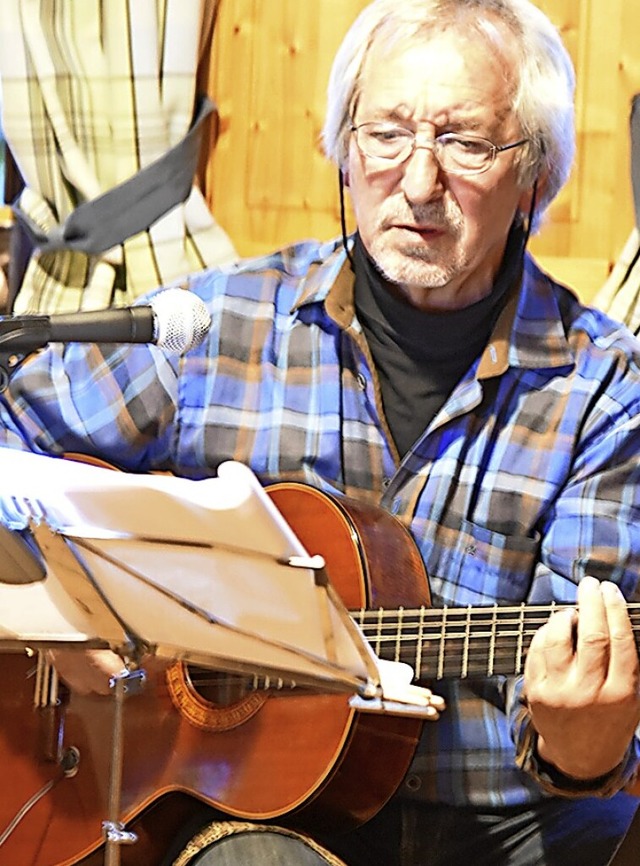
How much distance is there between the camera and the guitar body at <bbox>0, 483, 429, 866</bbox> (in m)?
1.46

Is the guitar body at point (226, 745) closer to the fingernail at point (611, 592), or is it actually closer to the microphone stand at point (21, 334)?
the fingernail at point (611, 592)

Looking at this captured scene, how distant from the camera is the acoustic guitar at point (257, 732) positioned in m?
1.46

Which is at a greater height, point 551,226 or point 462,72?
point 462,72

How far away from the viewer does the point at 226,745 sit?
58.7 inches

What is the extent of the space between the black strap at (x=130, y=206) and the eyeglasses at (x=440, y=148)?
2.40ft

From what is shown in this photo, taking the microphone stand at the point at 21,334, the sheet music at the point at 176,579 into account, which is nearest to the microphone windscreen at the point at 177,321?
the microphone stand at the point at 21,334

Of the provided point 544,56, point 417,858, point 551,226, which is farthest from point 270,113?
point 417,858

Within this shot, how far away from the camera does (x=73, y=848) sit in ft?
5.01

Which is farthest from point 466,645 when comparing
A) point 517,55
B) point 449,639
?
point 517,55

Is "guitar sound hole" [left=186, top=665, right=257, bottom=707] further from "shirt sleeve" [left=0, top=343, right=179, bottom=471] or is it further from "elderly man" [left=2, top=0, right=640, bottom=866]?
"shirt sleeve" [left=0, top=343, right=179, bottom=471]

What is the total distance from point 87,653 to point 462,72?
91 cm

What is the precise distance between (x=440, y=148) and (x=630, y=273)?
70 centimetres

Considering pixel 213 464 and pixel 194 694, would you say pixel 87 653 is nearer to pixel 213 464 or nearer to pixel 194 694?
pixel 194 694

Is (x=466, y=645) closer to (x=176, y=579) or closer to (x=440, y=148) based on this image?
(x=176, y=579)
